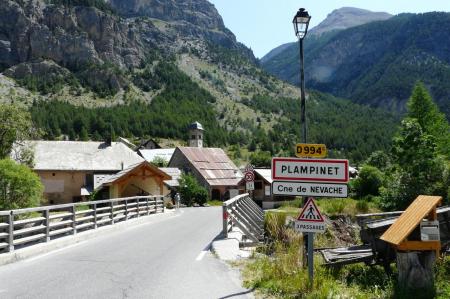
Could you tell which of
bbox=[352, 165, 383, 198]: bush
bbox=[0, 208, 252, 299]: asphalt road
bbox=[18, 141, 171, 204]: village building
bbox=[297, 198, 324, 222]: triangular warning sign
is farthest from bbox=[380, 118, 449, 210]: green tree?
bbox=[297, 198, 324, 222]: triangular warning sign

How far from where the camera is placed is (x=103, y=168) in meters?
50.7

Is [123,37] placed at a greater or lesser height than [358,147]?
greater

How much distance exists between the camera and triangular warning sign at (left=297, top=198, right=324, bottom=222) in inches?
320

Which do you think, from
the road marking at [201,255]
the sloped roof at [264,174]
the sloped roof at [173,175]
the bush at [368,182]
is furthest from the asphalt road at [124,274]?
the sloped roof at [173,175]

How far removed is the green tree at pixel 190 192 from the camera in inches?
2200

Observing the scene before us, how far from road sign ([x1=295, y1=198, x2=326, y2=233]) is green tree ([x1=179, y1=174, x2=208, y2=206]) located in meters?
48.0

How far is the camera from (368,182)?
5147cm

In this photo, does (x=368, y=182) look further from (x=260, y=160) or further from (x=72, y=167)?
(x=260, y=160)

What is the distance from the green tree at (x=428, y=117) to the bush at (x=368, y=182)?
956 cm

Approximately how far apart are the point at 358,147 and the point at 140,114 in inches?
2799

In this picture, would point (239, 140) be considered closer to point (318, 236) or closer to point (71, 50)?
point (71, 50)

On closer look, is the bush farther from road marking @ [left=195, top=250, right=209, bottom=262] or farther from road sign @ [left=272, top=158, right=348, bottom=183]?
road sign @ [left=272, top=158, right=348, bottom=183]

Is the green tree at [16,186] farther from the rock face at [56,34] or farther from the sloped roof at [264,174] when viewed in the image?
the rock face at [56,34]

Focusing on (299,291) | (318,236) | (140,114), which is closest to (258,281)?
(299,291)
